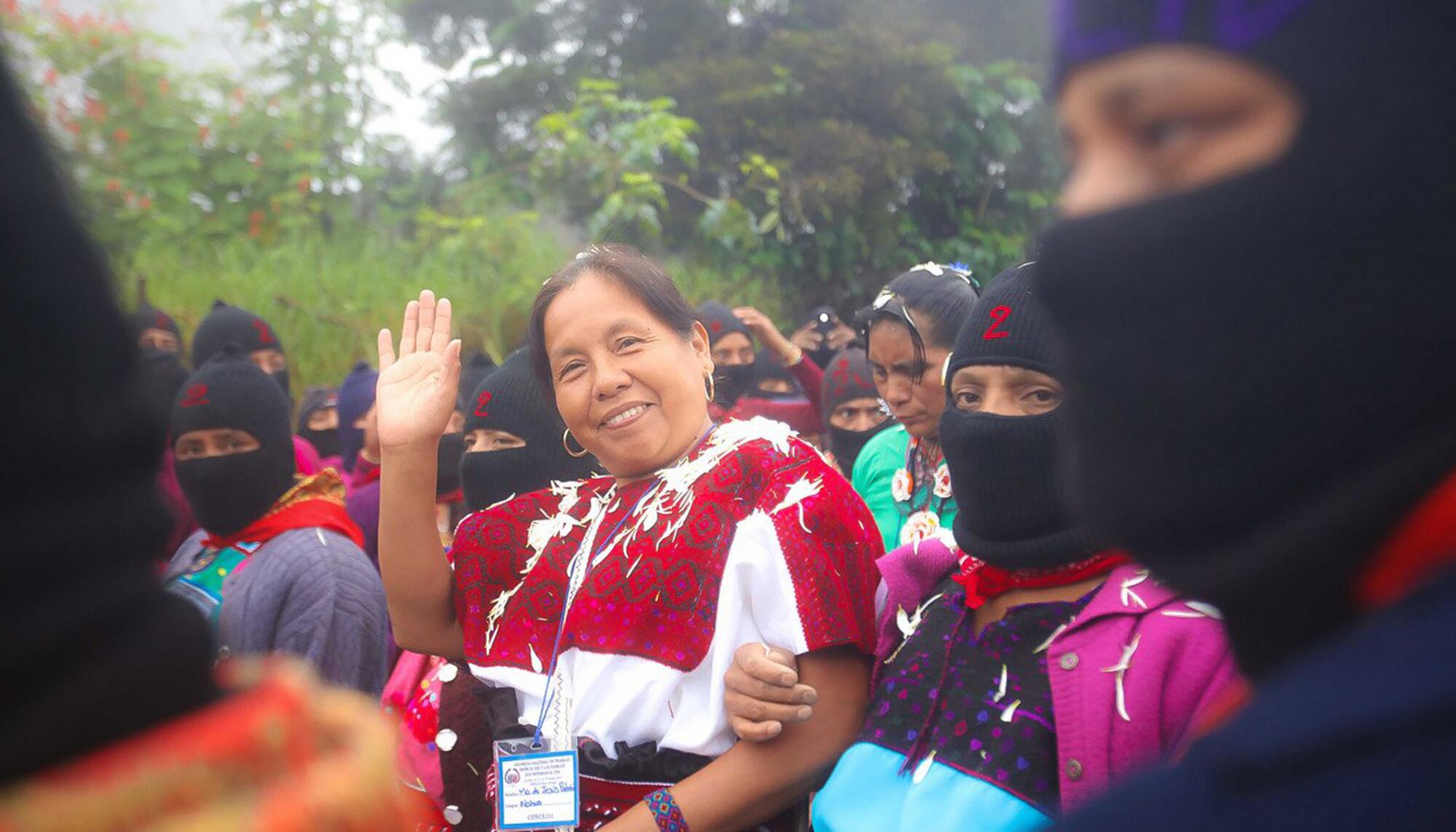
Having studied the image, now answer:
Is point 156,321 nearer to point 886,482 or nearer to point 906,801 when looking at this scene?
point 886,482

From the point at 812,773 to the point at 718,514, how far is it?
0.57m

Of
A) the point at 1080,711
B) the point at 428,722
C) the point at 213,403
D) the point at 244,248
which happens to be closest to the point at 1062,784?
the point at 1080,711

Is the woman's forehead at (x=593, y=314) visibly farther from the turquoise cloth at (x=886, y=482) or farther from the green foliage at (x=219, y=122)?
the green foliage at (x=219, y=122)

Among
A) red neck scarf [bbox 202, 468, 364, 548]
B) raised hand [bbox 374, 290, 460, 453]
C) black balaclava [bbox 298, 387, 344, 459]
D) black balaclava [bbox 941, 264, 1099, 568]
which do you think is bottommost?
black balaclava [bbox 298, 387, 344, 459]

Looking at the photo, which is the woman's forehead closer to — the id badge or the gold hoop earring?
the gold hoop earring

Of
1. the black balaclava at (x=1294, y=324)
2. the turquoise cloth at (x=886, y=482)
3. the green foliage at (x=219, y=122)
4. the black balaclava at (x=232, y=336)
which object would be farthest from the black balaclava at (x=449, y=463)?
the green foliage at (x=219, y=122)

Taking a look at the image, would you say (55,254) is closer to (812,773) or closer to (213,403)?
(812,773)

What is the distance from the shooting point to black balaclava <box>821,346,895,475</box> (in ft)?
17.5

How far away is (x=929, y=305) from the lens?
156 inches

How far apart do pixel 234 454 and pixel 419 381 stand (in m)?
1.20

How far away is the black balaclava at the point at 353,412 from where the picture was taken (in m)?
5.72

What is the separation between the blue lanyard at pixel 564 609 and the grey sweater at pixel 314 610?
97cm

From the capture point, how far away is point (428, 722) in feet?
9.43

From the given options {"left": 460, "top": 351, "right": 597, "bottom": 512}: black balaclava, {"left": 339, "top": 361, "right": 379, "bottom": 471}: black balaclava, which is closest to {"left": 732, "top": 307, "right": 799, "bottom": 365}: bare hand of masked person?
{"left": 339, "top": 361, "right": 379, "bottom": 471}: black balaclava
